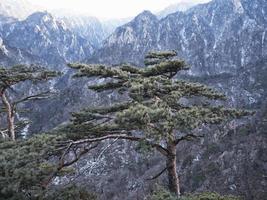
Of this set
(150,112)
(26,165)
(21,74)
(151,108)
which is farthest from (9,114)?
(150,112)

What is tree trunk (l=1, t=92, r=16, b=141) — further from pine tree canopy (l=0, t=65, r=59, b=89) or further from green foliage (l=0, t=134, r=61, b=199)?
green foliage (l=0, t=134, r=61, b=199)

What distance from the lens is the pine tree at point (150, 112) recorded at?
552 inches

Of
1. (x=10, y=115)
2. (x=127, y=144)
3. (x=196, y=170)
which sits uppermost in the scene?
(x=10, y=115)

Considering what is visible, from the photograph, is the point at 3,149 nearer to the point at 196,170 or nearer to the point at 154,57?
the point at 154,57

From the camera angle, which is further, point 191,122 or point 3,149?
point 3,149

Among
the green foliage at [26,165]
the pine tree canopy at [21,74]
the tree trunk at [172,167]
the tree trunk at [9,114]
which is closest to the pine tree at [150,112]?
the tree trunk at [172,167]

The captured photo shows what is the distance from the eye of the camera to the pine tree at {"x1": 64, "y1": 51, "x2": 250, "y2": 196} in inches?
552

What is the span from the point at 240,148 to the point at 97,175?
4960 cm

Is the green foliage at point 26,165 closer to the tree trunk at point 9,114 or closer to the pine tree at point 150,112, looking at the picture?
the pine tree at point 150,112

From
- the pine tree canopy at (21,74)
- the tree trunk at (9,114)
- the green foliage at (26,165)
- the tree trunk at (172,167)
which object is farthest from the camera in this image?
the tree trunk at (9,114)

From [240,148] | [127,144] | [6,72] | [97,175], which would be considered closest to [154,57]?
[6,72]

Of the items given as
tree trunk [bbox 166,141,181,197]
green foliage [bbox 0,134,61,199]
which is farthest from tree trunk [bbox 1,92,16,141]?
tree trunk [bbox 166,141,181,197]

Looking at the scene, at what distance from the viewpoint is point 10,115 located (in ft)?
90.1

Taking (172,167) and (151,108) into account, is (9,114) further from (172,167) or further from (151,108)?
(151,108)
